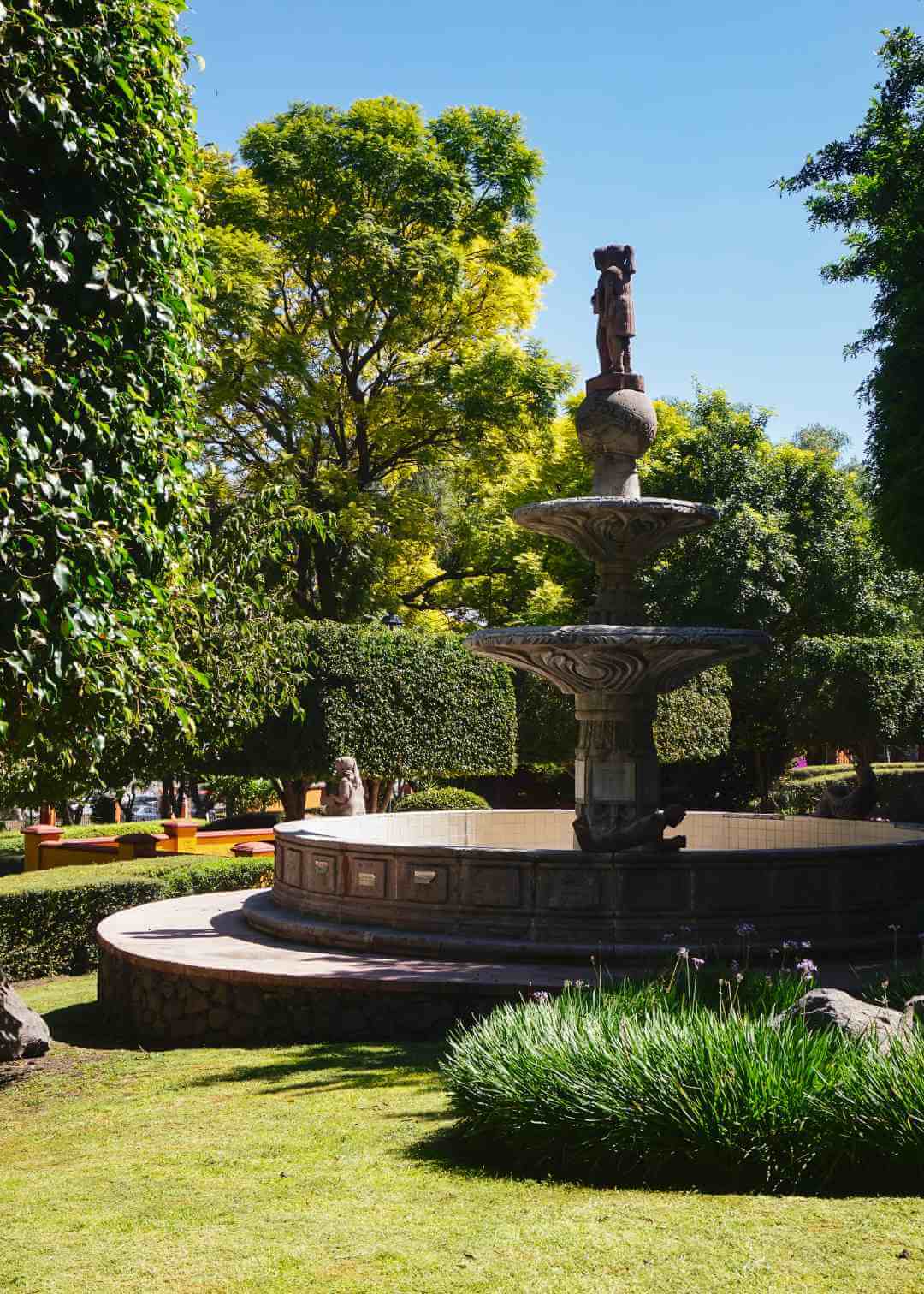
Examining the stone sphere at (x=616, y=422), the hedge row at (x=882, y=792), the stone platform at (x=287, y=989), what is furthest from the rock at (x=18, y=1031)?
the hedge row at (x=882, y=792)

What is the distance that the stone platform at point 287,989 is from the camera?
10062 mm

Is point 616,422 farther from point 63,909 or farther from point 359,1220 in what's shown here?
point 359,1220

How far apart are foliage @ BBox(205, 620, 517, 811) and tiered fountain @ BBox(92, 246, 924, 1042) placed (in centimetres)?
778

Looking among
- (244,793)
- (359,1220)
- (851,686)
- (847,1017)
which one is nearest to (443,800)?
(851,686)

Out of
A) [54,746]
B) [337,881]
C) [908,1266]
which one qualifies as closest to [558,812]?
[337,881]

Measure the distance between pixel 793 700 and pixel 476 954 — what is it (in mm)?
22677

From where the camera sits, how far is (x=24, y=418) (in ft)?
24.6

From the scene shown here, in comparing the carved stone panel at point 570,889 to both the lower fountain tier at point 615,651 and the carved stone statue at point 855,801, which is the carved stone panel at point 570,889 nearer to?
the lower fountain tier at point 615,651

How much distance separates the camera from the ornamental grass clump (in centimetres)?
560

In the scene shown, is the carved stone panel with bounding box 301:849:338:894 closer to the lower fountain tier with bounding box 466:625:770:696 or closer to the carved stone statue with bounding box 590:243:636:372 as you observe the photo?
the lower fountain tier with bounding box 466:625:770:696

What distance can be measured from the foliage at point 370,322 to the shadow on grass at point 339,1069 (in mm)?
18293

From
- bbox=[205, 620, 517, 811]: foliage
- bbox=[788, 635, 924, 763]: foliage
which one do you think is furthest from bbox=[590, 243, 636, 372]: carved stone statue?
bbox=[788, 635, 924, 763]: foliage

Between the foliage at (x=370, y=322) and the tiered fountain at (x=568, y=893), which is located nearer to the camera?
the tiered fountain at (x=568, y=893)

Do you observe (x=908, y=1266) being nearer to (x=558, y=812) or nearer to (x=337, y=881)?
(x=337, y=881)
